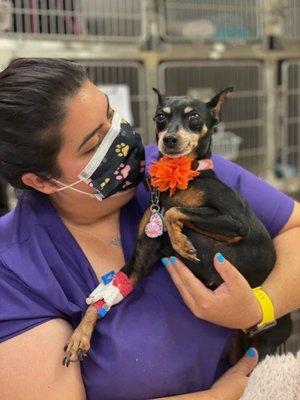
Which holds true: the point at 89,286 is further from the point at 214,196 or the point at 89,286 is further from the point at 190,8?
the point at 190,8

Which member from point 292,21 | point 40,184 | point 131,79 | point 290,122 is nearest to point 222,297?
point 40,184

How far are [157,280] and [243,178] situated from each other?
31cm

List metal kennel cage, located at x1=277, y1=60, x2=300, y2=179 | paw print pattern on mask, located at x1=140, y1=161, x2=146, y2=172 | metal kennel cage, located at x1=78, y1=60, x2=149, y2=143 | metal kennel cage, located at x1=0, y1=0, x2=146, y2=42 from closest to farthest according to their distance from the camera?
paw print pattern on mask, located at x1=140, y1=161, x2=146, y2=172, metal kennel cage, located at x1=0, y1=0, x2=146, y2=42, metal kennel cage, located at x1=78, y1=60, x2=149, y2=143, metal kennel cage, located at x1=277, y1=60, x2=300, y2=179

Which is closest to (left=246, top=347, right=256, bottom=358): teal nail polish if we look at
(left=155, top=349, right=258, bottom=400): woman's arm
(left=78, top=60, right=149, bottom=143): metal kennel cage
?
(left=155, top=349, right=258, bottom=400): woman's arm

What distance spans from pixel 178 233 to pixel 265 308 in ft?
0.77

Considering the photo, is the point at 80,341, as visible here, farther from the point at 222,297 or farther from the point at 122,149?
the point at 122,149

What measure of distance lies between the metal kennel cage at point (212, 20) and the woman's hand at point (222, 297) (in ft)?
3.86

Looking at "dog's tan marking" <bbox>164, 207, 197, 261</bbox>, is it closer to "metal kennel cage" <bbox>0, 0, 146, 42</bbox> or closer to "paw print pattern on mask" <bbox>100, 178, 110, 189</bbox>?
"paw print pattern on mask" <bbox>100, 178, 110, 189</bbox>

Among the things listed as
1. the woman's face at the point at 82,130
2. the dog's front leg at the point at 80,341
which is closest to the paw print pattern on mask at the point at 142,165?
the woman's face at the point at 82,130

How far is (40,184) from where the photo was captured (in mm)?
1118

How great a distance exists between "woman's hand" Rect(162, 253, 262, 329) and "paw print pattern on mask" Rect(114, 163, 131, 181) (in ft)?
0.66

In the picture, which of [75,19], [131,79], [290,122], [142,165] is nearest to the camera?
[142,165]

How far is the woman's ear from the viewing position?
3.63ft

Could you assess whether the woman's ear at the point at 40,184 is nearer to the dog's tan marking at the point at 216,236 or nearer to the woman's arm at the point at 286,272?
the dog's tan marking at the point at 216,236
